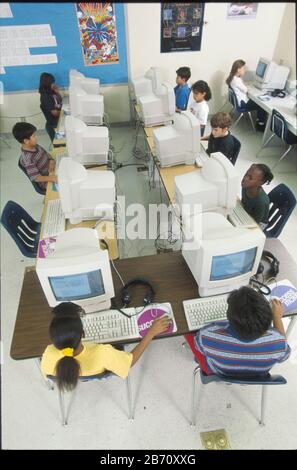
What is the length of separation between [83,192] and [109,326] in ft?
3.02

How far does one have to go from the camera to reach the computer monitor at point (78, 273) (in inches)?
58.8

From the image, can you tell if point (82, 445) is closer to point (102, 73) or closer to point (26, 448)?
point (26, 448)

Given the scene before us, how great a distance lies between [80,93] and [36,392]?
307 cm

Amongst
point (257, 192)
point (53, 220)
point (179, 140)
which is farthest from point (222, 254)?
point (179, 140)

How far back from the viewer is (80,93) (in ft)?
12.0

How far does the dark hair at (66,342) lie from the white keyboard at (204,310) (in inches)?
25.8

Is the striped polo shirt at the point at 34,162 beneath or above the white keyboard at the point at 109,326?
above

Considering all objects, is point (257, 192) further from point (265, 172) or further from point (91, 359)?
point (91, 359)

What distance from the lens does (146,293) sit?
72.7 inches

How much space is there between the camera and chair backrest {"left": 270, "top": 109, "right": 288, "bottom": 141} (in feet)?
12.7

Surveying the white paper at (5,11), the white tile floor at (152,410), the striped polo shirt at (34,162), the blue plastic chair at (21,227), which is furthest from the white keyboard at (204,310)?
the white paper at (5,11)

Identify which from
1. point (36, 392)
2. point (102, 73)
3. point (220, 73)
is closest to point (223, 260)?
point (36, 392)

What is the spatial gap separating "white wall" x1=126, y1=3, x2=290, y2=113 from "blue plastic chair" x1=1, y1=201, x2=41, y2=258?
334 cm

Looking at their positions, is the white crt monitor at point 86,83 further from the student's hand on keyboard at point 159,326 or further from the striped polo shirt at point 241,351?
the striped polo shirt at point 241,351
